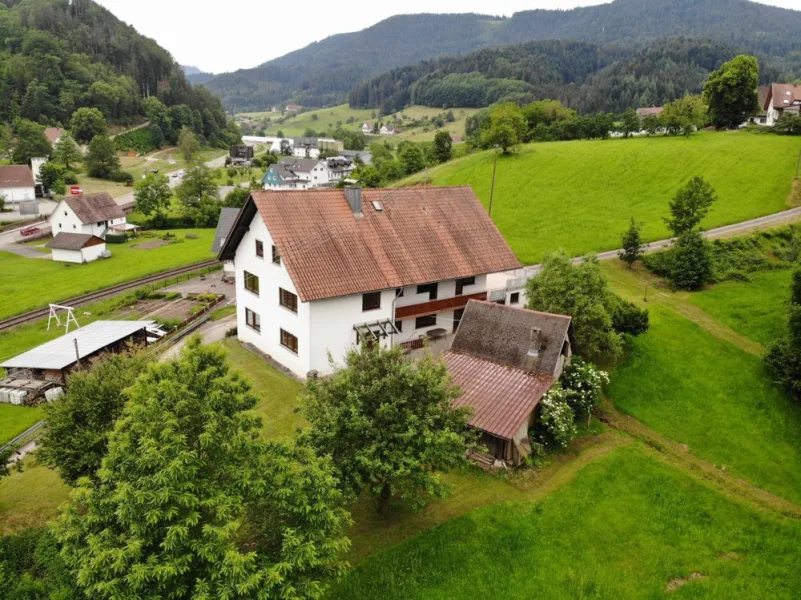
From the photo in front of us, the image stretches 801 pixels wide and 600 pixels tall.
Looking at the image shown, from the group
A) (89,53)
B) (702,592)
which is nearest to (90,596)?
(702,592)

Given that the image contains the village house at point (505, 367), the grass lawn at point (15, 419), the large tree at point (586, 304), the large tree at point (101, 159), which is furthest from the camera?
the large tree at point (101, 159)

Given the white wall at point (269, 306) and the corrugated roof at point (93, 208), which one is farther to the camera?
the corrugated roof at point (93, 208)

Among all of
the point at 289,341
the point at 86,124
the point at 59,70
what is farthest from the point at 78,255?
the point at 59,70

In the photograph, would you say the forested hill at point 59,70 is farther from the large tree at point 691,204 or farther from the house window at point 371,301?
the large tree at point 691,204

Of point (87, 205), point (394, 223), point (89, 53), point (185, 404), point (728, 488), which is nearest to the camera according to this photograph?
point (185, 404)

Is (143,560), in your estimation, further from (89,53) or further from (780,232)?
(89,53)

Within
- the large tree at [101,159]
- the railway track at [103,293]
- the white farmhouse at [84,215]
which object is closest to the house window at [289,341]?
the railway track at [103,293]

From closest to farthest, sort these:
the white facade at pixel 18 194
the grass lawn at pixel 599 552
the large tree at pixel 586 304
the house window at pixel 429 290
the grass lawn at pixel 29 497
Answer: the grass lawn at pixel 599 552 < the grass lawn at pixel 29 497 < the large tree at pixel 586 304 < the house window at pixel 429 290 < the white facade at pixel 18 194

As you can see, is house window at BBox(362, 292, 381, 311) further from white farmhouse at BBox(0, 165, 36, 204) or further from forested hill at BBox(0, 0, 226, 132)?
forested hill at BBox(0, 0, 226, 132)

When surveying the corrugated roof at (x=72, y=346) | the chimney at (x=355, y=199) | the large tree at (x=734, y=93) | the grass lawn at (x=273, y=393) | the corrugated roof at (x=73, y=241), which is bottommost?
the grass lawn at (x=273, y=393)
